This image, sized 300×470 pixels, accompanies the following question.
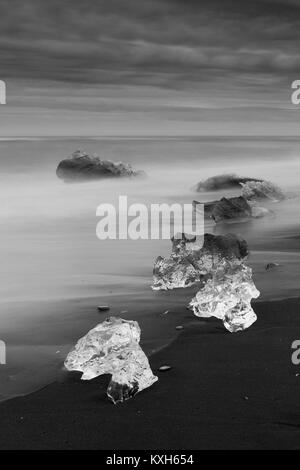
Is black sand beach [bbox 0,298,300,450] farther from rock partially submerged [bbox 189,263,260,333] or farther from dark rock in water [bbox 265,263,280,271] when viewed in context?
dark rock in water [bbox 265,263,280,271]

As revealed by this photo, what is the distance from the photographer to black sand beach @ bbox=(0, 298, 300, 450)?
3676mm

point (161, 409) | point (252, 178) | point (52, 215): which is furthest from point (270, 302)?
point (252, 178)

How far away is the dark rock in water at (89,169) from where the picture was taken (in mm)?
18625

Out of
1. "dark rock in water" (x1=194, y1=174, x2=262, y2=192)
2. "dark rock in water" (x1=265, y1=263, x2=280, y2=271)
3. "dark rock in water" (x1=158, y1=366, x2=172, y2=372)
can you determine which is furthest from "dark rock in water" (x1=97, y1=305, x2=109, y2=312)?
"dark rock in water" (x1=194, y1=174, x2=262, y2=192)

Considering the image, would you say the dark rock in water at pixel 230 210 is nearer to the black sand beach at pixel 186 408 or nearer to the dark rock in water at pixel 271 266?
the dark rock in water at pixel 271 266

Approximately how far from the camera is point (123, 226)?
11641mm

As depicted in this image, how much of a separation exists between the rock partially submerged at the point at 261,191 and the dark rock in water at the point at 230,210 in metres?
2.45

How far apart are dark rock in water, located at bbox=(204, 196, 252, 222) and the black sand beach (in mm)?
5757

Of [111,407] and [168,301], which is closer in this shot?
[111,407]

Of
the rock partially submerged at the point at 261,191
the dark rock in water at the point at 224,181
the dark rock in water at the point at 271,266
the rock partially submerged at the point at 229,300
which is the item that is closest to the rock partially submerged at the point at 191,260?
the dark rock in water at the point at 271,266

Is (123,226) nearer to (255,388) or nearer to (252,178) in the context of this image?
(252,178)
